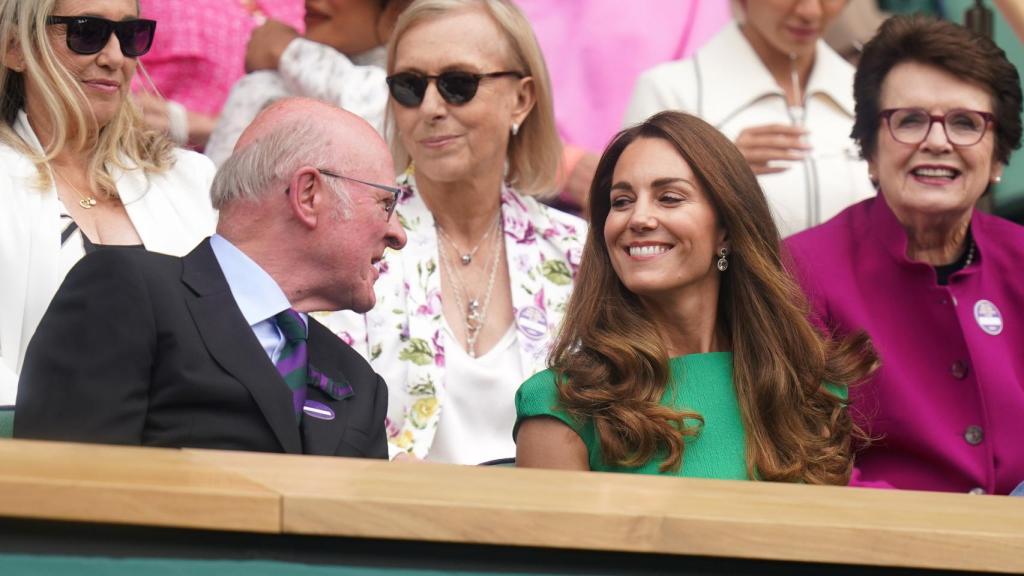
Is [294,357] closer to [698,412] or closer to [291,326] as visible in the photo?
[291,326]

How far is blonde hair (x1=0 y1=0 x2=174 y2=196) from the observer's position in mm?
3275

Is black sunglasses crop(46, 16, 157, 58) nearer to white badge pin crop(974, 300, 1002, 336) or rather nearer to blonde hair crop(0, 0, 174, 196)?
blonde hair crop(0, 0, 174, 196)

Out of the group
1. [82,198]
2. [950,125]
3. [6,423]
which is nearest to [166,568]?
[6,423]

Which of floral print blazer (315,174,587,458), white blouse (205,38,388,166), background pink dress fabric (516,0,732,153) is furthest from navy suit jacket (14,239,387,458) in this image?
background pink dress fabric (516,0,732,153)

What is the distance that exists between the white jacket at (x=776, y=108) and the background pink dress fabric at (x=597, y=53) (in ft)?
0.87

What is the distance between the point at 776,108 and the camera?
4.35 m

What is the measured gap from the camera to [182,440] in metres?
2.48

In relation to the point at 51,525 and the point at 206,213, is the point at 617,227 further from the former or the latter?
the point at 51,525

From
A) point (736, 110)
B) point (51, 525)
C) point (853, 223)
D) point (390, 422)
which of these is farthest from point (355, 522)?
point (736, 110)

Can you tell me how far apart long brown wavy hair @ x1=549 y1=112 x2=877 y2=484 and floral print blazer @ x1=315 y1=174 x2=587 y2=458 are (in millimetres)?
505

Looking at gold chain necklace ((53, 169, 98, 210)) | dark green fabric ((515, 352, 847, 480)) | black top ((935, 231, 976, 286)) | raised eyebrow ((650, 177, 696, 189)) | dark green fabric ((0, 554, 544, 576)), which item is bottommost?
dark green fabric ((515, 352, 847, 480))

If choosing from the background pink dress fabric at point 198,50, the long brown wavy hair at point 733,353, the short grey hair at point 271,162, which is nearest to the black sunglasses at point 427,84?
the long brown wavy hair at point 733,353

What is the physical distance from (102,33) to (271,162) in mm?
754

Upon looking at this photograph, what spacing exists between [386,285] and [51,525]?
5.84ft
